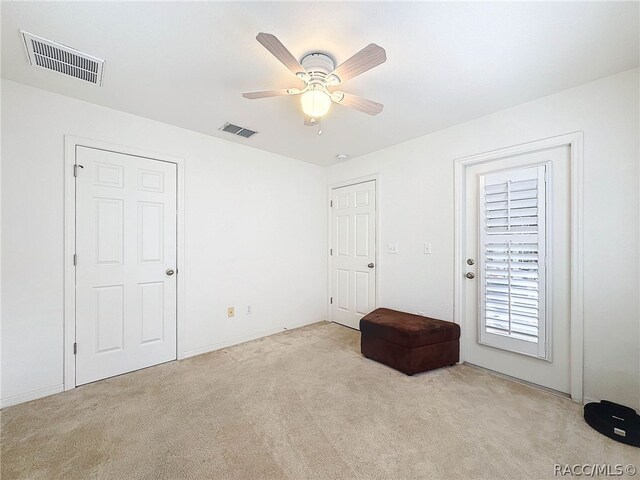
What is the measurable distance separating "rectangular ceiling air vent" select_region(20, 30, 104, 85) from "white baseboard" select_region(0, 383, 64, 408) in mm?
2380

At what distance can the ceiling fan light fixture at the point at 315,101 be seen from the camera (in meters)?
1.80

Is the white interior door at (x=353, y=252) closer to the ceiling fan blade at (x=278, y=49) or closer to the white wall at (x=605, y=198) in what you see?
the white wall at (x=605, y=198)

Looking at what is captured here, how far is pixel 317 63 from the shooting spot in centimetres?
171

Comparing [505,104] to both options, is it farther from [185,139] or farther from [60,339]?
[60,339]

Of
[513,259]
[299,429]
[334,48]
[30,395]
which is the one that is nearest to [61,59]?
[334,48]

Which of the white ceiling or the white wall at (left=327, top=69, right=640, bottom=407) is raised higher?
the white ceiling

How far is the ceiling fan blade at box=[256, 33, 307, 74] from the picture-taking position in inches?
49.7

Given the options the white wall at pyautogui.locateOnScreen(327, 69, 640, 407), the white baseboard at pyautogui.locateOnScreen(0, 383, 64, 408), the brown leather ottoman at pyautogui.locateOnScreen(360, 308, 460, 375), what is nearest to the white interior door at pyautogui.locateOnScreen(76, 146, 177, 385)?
the white baseboard at pyautogui.locateOnScreen(0, 383, 64, 408)

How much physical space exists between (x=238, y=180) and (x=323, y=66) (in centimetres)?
195

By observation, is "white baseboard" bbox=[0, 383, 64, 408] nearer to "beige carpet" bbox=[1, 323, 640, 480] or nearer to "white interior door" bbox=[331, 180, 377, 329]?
"beige carpet" bbox=[1, 323, 640, 480]

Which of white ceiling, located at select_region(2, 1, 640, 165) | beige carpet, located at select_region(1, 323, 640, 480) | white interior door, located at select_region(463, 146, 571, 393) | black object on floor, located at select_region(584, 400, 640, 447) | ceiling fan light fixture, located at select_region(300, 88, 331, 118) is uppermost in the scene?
white ceiling, located at select_region(2, 1, 640, 165)

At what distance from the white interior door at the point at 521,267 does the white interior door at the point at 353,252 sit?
123 centimetres

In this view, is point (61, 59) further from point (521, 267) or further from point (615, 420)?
point (615, 420)

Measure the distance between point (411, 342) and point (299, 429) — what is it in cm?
123
